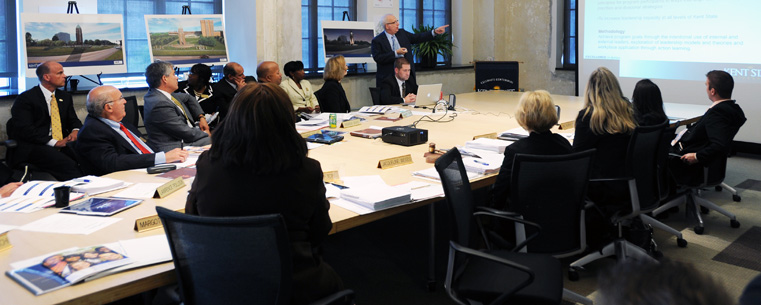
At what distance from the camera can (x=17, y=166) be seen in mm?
5270

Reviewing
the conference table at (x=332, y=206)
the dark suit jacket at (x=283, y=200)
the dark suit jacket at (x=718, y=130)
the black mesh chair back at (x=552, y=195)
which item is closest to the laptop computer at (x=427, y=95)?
the conference table at (x=332, y=206)

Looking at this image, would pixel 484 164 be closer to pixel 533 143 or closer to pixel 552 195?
pixel 533 143

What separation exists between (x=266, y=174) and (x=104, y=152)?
214 centimetres

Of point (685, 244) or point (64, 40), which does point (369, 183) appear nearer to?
point (685, 244)

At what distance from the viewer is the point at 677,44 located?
755cm

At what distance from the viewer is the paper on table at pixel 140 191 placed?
9.73 ft

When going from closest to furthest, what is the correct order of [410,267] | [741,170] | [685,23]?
[410,267] → [741,170] → [685,23]

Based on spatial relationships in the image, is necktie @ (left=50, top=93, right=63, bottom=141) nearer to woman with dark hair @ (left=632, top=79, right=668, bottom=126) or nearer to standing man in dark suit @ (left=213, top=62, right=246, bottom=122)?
standing man in dark suit @ (left=213, top=62, right=246, bottom=122)

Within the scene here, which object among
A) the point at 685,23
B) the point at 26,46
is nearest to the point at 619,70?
the point at 685,23

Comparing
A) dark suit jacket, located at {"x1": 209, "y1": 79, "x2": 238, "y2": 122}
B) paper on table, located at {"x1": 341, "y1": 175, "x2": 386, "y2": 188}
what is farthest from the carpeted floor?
dark suit jacket, located at {"x1": 209, "y1": 79, "x2": 238, "y2": 122}

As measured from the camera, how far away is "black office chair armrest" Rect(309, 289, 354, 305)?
2.05 metres

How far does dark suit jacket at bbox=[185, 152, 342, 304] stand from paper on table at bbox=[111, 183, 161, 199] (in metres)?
0.94

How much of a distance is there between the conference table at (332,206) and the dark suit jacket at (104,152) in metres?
0.11

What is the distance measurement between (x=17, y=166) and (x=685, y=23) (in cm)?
707
